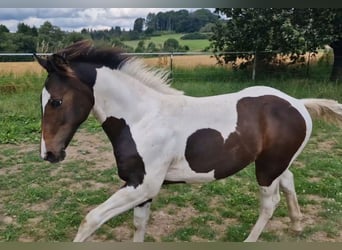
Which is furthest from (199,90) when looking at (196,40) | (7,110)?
(7,110)

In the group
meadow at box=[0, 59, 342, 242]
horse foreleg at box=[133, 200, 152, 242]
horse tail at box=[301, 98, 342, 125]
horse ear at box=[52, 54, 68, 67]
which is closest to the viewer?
horse ear at box=[52, 54, 68, 67]

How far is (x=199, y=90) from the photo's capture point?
376 cm

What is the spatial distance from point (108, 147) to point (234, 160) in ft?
7.17

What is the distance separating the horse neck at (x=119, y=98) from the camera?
6.59ft

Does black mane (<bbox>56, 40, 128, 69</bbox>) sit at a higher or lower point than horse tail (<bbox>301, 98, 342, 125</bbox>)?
higher

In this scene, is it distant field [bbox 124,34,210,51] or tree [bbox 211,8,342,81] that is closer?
distant field [bbox 124,34,210,51]

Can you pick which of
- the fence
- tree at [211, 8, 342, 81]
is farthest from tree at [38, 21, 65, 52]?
tree at [211, 8, 342, 81]

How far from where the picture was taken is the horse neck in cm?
201

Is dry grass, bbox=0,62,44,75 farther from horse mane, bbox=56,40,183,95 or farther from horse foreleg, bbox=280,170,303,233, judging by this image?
horse foreleg, bbox=280,170,303,233

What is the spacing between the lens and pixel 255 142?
2.20 m

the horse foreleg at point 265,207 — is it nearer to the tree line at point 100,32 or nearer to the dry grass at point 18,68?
the tree line at point 100,32

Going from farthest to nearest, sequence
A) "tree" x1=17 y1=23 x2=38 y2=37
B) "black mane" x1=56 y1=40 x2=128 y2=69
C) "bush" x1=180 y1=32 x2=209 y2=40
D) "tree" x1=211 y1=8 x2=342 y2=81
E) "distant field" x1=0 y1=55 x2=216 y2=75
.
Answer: "tree" x1=211 y1=8 x2=342 y2=81, "distant field" x1=0 y1=55 x2=216 y2=75, "bush" x1=180 y1=32 x2=209 y2=40, "tree" x1=17 y1=23 x2=38 y2=37, "black mane" x1=56 y1=40 x2=128 y2=69

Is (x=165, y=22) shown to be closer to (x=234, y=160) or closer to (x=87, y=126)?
(x=234, y=160)

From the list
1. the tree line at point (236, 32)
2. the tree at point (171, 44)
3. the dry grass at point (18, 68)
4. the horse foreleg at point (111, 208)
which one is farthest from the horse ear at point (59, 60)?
the dry grass at point (18, 68)
